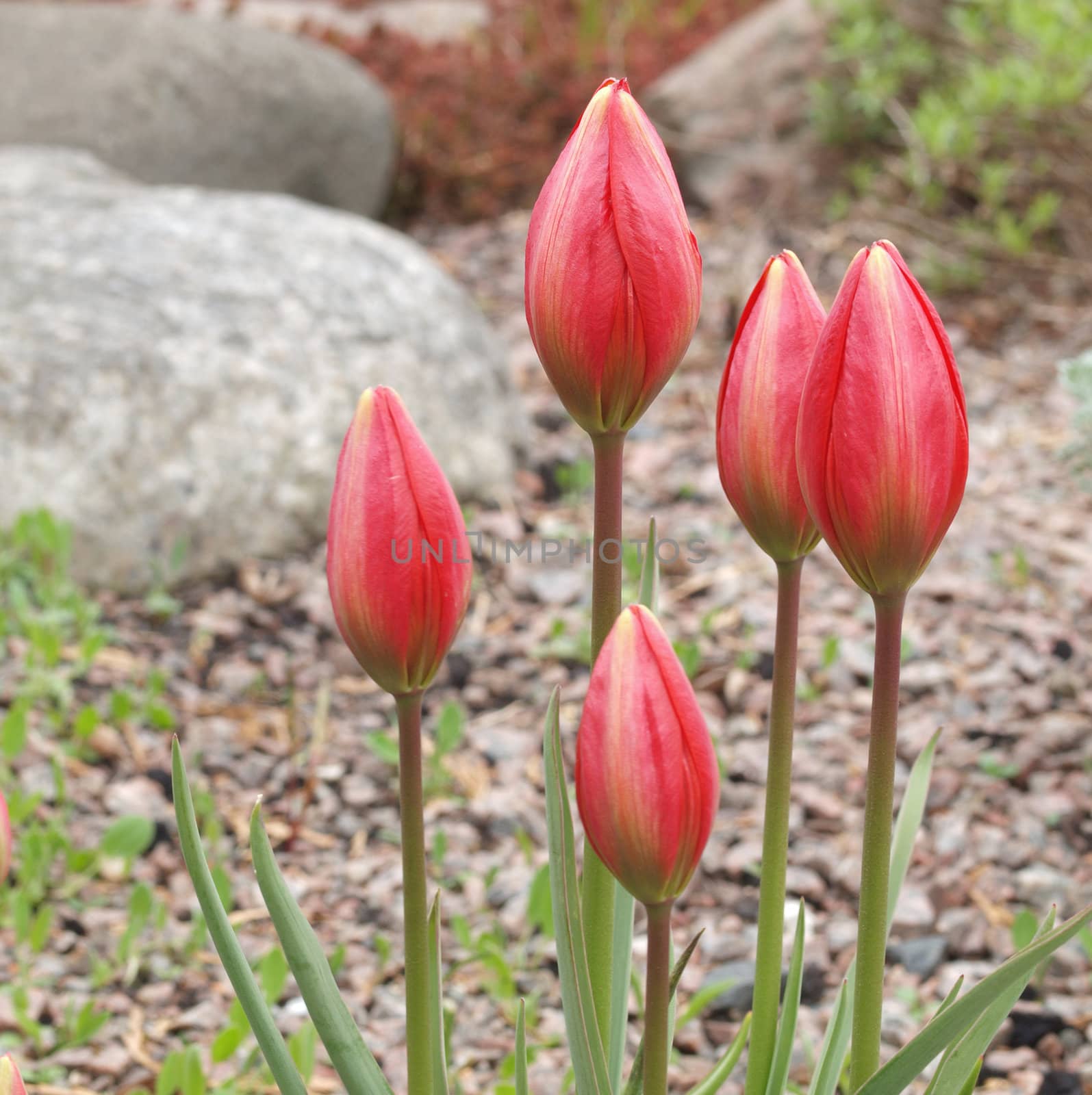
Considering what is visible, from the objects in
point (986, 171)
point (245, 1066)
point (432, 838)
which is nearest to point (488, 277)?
point (986, 171)

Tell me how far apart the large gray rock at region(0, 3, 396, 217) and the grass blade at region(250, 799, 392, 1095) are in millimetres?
4519

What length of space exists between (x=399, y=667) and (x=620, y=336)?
264 mm

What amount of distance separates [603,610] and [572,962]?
240mm

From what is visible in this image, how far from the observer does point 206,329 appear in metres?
3.18

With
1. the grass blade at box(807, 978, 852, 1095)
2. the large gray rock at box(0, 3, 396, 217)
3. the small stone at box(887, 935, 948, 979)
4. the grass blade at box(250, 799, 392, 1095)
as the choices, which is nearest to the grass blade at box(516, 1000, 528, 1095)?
the grass blade at box(250, 799, 392, 1095)

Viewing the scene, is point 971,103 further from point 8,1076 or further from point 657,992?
point 8,1076

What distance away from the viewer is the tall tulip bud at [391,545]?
900 millimetres

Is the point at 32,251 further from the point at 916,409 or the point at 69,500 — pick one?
the point at 916,409

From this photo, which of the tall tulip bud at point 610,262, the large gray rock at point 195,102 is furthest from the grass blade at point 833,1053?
the large gray rock at point 195,102

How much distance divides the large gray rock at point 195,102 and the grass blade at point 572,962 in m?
4.58

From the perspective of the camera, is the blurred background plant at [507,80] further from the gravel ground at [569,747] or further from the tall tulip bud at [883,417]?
the tall tulip bud at [883,417]

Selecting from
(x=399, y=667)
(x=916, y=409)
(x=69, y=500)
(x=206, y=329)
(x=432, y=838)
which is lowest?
(x=432, y=838)

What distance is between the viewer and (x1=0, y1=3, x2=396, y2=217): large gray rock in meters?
4.99

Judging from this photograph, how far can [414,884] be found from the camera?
95 cm
